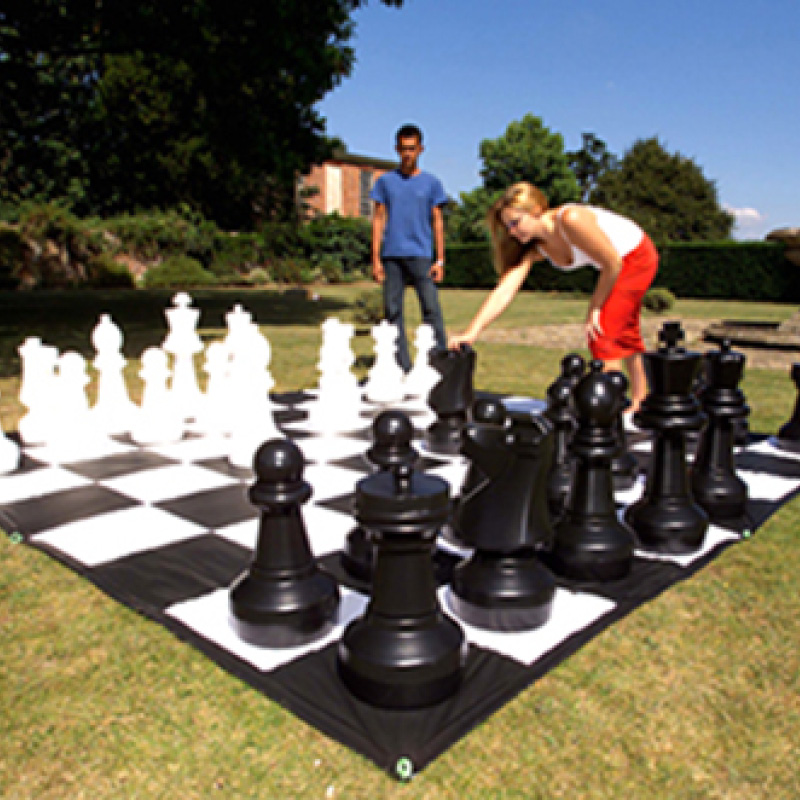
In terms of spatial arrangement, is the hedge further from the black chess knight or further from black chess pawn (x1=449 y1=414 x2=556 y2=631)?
the black chess knight

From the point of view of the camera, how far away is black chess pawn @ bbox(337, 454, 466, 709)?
128cm

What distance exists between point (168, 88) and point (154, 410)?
8590 mm

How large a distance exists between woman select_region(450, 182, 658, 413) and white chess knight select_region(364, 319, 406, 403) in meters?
0.74

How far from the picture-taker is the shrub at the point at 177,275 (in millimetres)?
17384

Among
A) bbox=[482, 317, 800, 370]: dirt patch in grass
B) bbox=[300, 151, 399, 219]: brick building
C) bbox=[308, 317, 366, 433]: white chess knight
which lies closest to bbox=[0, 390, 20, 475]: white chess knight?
bbox=[308, 317, 366, 433]: white chess knight

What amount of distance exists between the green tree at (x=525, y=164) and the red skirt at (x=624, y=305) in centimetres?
3017

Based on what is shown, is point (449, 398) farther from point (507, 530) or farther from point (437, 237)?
point (437, 237)

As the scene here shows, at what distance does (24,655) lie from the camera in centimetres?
149

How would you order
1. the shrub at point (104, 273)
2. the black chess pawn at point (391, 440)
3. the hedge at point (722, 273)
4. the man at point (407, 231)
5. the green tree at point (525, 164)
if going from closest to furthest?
1. the black chess pawn at point (391, 440)
2. the man at point (407, 231)
3. the shrub at point (104, 273)
4. the hedge at point (722, 273)
5. the green tree at point (525, 164)

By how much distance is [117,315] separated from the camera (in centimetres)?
945

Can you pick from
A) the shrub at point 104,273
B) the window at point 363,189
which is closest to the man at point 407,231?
the shrub at point 104,273

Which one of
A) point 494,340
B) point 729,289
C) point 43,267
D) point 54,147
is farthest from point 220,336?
point 729,289

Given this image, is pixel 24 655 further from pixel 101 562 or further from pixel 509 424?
pixel 509 424

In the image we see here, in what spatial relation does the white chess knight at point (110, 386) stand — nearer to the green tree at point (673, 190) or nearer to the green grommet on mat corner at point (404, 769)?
the green grommet on mat corner at point (404, 769)
